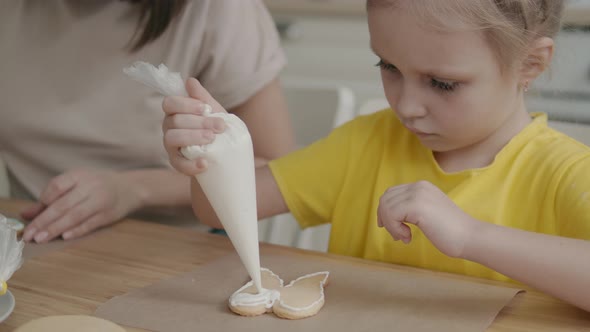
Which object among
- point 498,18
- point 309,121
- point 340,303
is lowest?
point 309,121

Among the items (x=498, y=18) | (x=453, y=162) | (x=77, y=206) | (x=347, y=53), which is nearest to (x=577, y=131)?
(x=453, y=162)

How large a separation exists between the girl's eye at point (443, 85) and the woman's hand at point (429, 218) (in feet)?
0.51

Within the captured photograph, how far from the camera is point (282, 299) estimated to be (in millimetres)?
779

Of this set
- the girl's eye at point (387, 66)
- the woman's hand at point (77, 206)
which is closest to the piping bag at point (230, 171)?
the girl's eye at point (387, 66)

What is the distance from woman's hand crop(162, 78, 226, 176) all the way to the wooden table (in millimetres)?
175

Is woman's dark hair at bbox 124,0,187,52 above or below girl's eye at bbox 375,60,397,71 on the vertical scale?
below

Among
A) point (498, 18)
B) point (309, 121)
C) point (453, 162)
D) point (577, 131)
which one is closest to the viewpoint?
point (498, 18)

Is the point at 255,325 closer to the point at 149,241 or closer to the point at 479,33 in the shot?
the point at 149,241

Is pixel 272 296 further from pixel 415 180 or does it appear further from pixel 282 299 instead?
pixel 415 180

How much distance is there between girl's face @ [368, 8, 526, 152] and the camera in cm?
87

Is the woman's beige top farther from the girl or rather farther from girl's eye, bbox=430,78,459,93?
girl's eye, bbox=430,78,459,93

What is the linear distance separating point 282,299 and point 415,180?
36cm

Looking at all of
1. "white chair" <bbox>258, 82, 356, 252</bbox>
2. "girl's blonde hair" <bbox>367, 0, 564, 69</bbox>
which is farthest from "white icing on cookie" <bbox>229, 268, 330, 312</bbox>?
"white chair" <bbox>258, 82, 356, 252</bbox>

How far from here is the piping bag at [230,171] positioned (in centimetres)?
76
